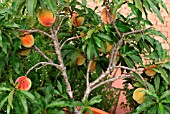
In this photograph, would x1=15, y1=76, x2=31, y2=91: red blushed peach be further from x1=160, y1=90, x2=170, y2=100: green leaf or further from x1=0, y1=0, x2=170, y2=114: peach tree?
x1=160, y1=90, x2=170, y2=100: green leaf

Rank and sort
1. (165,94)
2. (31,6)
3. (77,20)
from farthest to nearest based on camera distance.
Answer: (77,20), (165,94), (31,6)

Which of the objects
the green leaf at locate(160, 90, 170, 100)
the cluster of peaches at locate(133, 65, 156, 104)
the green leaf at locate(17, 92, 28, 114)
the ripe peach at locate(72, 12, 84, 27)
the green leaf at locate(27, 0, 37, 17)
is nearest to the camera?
the green leaf at locate(27, 0, 37, 17)

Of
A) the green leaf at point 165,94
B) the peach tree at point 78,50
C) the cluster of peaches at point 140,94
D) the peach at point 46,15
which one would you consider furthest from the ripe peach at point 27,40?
the green leaf at point 165,94

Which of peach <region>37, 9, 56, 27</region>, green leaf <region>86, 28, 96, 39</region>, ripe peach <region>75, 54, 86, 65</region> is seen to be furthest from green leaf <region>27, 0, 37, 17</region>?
ripe peach <region>75, 54, 86, 65</region>

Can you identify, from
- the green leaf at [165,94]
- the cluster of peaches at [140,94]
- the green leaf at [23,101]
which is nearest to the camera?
the green leaf at [23,101]

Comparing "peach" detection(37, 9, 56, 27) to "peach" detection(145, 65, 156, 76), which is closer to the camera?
"peach" detection(37, 9, 56, 27)

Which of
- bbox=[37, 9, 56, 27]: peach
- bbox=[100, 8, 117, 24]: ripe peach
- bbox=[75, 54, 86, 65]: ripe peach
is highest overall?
bbox=[37, 9, 56, 27]: peach

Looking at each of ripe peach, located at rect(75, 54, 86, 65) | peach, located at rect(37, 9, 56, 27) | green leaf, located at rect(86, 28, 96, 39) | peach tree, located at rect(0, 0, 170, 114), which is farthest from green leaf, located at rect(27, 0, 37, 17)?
ripe peach, located at rect(75, 54, 86, 65)

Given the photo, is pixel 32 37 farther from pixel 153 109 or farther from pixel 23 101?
pixel 153 109

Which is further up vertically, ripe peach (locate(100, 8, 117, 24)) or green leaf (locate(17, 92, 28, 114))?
ripe peach (locate(100, 8, 117, 24))

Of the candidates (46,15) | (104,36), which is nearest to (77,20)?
(104,36)

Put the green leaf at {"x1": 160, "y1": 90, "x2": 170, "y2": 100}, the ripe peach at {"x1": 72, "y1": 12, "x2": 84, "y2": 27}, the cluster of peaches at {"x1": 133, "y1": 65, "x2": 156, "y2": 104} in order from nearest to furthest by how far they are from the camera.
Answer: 1. the green leaf at {"x1": 160, "y1": 90, "x2": 170, "y2": 100}
2. the cluster of peaches at {"x1": 133, "y1": 65, "x2": 156, "y2": 104}
3. the ripe peach at {"x1": 72, "y1": 12, "x2": 84, "y2": 27}

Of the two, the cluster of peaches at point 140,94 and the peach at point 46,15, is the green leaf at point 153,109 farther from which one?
the peach at point 46,15

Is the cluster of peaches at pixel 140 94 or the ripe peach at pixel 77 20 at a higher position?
the ripe peach at pixel 77 20
